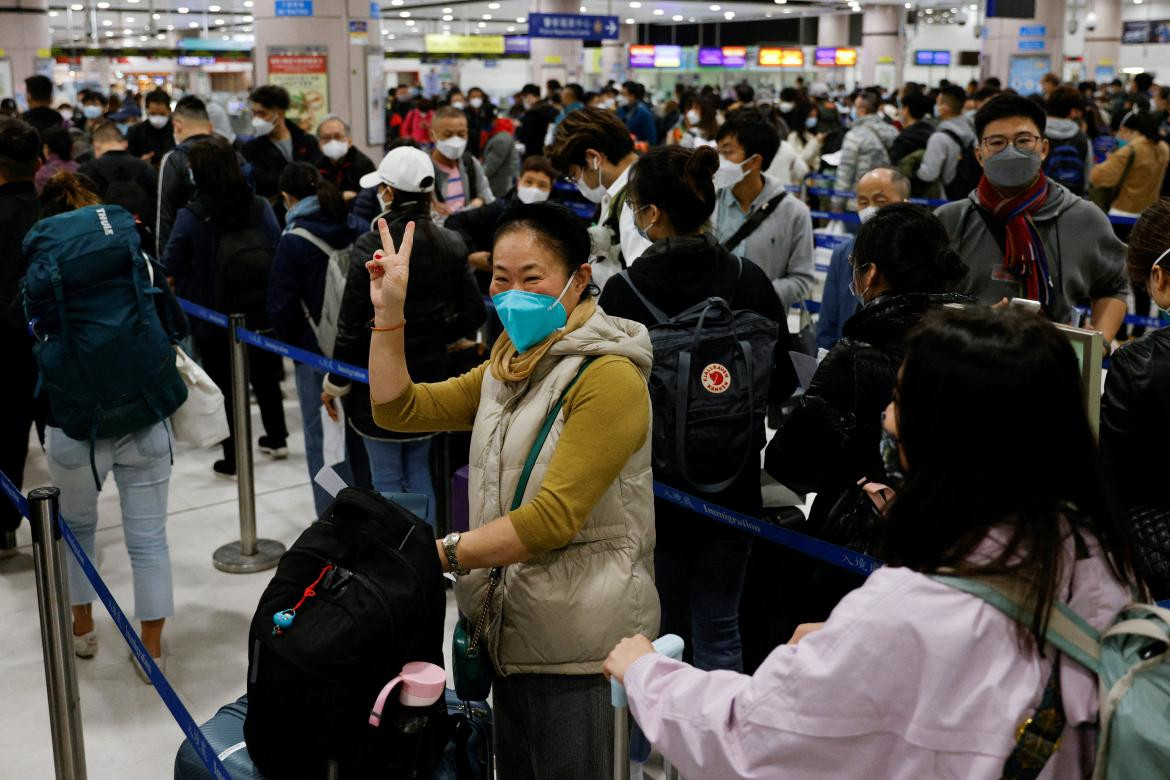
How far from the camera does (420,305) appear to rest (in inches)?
160

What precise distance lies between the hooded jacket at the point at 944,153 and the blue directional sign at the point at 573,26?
15.7 metres

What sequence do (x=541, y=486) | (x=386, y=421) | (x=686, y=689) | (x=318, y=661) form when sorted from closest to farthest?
1. (x=686, y=689)
2. (x=318, y=661)
3. (x=541, y=486)
4. (x=386, y=421)

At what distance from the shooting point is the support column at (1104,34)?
3009cm

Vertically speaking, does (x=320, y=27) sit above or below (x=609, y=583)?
above

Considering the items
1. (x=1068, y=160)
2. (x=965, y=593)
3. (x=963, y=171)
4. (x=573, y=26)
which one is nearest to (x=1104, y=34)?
(x=573, y=26)

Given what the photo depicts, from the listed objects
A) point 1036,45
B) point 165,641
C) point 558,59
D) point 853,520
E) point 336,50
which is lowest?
point 165,641

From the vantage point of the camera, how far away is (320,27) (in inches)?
458

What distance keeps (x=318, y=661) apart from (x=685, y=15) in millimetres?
41846

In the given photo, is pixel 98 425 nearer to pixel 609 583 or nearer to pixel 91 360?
pixel 91 360

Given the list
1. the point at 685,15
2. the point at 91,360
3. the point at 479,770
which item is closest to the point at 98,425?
the point at 91,360

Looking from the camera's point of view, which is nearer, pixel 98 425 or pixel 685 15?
pixel 98 425

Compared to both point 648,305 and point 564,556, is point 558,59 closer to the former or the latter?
point 648,305

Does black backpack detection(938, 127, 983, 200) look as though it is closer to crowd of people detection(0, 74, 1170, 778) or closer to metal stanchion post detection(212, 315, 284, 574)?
crowd of people detection(0, 74, 1170, 778)

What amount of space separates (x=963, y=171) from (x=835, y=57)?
29.5 m
